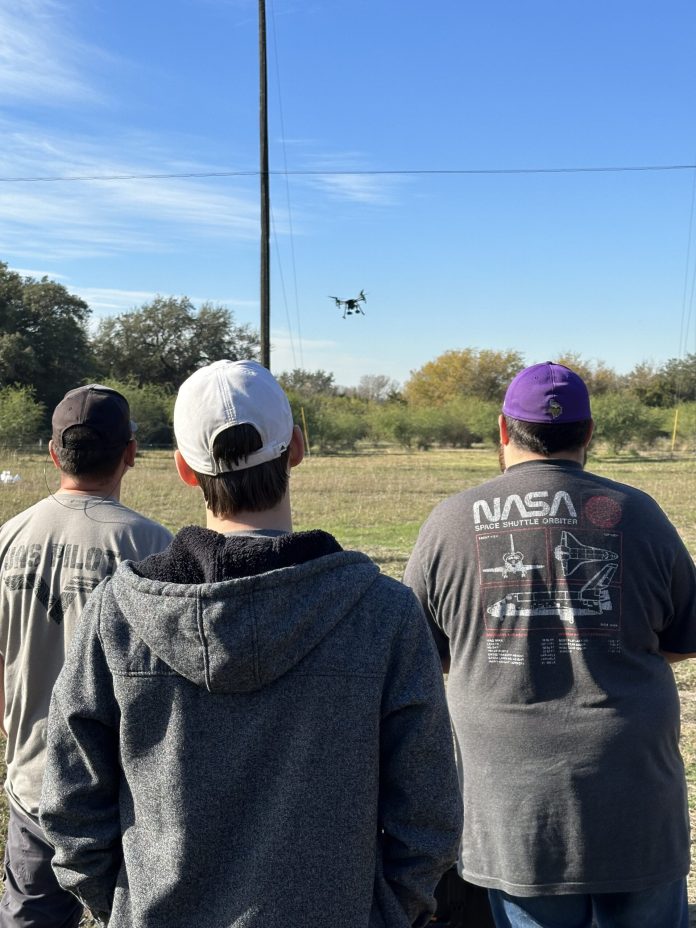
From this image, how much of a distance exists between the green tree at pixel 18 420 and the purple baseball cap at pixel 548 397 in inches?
1358

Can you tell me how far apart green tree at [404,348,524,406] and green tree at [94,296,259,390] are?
72.1 feet

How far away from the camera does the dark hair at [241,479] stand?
1426 millimetres

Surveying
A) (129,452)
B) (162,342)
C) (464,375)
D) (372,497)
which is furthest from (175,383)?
(129,452)

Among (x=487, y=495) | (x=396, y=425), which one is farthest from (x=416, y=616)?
(x=396, y=425)

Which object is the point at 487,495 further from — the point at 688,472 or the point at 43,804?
the point at 688,472

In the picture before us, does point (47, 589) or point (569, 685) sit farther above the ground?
point (47, 589)

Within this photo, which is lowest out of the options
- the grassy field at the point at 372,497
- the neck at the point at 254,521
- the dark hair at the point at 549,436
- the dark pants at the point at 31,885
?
the grassy field at the point at 372,497

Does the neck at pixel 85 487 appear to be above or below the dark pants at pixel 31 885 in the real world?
above

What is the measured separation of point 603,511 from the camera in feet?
6.82

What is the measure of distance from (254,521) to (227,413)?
182mm

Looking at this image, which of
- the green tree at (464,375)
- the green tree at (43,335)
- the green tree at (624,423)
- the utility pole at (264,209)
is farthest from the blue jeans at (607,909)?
the green tree at (464,375)

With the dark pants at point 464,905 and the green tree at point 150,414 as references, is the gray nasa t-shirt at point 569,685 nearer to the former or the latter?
the dark pants at point 464,905

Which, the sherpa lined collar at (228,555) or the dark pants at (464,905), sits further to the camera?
the dark pants at (464,905)

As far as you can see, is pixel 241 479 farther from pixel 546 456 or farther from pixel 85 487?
pixel 85 487
